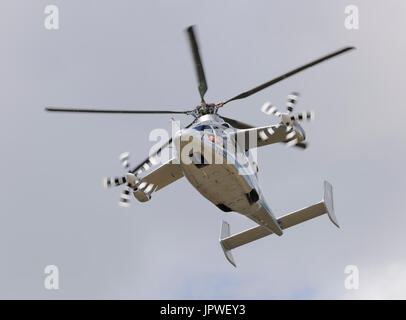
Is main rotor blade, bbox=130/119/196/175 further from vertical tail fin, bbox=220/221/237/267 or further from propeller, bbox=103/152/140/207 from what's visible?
vertical tail fin, bbox=220/221/237/267

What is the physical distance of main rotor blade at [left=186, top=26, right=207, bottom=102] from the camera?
76.5ft

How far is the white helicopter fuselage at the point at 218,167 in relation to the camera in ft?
85.6

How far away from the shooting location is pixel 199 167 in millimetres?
26312

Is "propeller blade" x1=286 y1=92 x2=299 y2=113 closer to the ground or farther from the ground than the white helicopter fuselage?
farther from the ground

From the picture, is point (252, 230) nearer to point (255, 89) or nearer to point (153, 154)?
point (153, 154)

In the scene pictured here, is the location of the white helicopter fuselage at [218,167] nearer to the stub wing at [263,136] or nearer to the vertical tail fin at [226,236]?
the stub wing at [263,136]

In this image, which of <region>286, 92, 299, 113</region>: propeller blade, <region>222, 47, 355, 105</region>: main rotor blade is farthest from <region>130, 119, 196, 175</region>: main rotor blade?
<region>286, 92, 299, 113</region>: propeller blade

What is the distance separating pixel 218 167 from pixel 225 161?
0.43m

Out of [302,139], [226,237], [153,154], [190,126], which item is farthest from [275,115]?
[226,237]

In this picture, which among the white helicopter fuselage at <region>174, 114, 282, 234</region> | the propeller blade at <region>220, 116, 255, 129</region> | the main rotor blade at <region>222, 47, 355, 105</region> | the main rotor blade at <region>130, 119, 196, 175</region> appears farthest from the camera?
the propeller blade at <region>220, 116, 255, 129</region>

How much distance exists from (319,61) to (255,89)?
10.9 ft

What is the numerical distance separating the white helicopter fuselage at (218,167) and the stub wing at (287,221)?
265 cm

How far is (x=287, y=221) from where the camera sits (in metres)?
31.9

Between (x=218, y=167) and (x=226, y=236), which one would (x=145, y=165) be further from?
(x=226, y=236)
